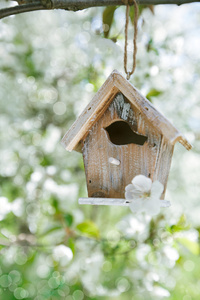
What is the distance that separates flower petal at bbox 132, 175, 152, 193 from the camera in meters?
0.87

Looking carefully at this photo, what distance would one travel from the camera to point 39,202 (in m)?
2.75

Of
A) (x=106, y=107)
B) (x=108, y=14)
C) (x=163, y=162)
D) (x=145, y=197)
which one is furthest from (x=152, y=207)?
(x=108, y=14)

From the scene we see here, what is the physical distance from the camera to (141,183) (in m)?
0.87

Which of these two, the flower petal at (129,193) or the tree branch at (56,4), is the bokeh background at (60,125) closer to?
the tree branch at (56,4)

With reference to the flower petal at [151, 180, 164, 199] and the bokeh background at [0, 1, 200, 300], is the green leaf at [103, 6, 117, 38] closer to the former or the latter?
the flower petal at [151, 180, 164, 199]

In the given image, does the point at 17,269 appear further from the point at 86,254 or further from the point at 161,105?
the point at 161,105

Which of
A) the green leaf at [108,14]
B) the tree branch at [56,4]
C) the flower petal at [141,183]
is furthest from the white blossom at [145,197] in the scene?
the green leaf at [108,14]

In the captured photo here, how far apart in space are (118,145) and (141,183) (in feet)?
0.54

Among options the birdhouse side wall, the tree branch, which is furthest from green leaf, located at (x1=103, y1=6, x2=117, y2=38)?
the birdhouse side wall

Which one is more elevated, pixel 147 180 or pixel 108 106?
pixel 108 106

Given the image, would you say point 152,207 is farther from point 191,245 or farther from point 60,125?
point 60,125

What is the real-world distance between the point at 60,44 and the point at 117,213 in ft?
6.80

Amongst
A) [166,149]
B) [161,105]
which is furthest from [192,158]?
[166,149]

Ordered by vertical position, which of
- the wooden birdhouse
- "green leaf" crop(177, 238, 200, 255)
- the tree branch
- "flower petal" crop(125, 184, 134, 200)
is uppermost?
the tree branch
